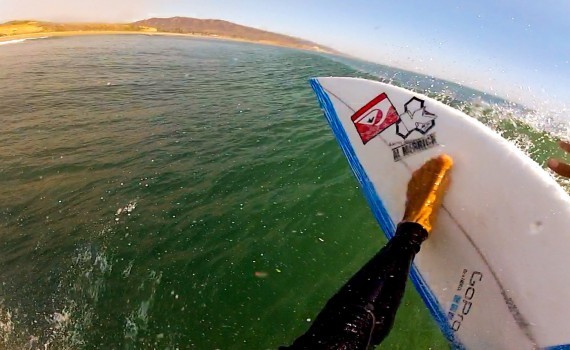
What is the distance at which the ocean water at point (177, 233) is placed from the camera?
4.78 m

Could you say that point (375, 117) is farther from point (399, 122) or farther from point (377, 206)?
point (377, 206)

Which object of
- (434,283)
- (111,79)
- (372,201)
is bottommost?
(111,79)

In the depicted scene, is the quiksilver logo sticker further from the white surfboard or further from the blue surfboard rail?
the blue surfboard rail

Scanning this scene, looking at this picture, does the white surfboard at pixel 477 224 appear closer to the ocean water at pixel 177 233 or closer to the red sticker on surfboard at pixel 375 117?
the red sticker on surfboard at pixel 375 117

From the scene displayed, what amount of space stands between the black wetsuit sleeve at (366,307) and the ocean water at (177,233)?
4.55 feet

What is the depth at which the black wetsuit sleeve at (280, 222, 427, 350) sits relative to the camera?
2.83 metres

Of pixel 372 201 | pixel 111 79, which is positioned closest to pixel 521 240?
pixel 372 201

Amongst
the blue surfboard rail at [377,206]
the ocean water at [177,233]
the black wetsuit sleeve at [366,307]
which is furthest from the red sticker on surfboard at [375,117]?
the black wetsuit sleeve at [366,307]

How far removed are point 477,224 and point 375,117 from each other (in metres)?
2.09

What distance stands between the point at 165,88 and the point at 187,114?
222 inches

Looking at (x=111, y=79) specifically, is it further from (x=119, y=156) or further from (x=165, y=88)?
(x=119, y=156)

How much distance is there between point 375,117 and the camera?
588 centimetres

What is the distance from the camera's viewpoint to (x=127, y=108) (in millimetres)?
13945

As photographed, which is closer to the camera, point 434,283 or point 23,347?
point 23,347
